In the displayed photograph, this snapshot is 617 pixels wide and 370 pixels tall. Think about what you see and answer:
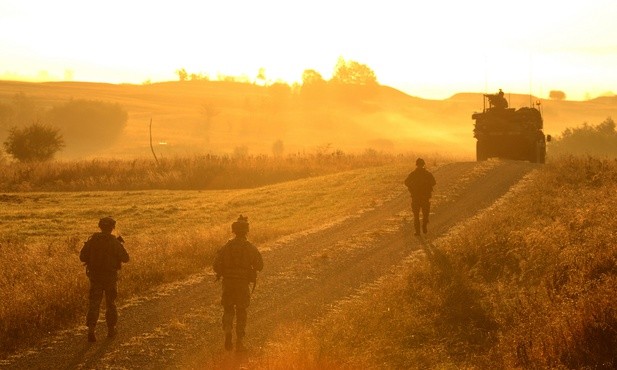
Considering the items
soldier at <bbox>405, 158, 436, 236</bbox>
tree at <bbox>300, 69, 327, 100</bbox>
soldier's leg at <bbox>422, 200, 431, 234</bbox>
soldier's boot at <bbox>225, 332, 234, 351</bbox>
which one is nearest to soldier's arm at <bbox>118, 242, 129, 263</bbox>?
soldier's boot at <bbox>225, 332, 234, 351</bbox>

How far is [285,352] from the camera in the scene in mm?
11797

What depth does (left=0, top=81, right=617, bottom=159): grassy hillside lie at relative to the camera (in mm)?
126188

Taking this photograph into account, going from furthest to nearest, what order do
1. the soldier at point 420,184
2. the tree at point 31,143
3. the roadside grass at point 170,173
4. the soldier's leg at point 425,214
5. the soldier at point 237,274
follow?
the tree at point 31,143, the roadside grass at point 170,173, the soldier's leg at point 425,214, the soldier at point 420,184, the soldier at point 237,274

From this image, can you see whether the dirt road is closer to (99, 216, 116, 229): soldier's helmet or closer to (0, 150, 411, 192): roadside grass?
(99, 216, 116, 229): soldier's helmet

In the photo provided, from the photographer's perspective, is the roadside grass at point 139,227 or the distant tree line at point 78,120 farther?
the distant tree line at point 78,120

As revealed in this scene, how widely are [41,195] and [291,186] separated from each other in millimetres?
14828

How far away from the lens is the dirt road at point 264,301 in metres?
12.9

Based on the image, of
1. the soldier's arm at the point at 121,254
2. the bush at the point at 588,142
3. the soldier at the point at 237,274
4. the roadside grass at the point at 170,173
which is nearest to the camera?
the soldier at the point at 237,274

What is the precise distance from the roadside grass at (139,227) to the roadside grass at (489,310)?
5341 mm

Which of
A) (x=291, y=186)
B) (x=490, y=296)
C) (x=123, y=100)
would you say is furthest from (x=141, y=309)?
(x=123, y=100)

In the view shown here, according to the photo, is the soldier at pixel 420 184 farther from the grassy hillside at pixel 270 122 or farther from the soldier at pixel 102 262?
the grassy hillside at pixel 270 122

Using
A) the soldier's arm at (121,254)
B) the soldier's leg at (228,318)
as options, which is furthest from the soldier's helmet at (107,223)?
the soldier's leg at (228,318)

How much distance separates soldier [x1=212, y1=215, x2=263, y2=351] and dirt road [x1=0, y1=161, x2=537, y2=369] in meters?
0.47

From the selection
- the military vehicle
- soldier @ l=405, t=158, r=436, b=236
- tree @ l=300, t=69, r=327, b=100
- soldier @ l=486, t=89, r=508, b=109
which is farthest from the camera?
tree @ l=300, t=69, r=327, b=100
